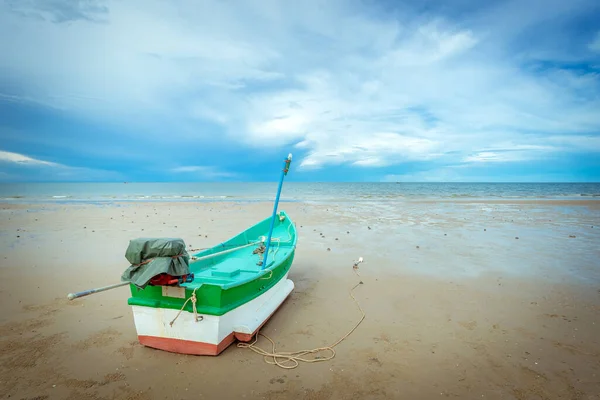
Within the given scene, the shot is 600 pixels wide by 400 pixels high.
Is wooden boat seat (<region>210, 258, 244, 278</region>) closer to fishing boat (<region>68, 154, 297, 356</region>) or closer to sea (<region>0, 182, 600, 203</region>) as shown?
fishing boat (<region>68, 154, 297, 356</region>)

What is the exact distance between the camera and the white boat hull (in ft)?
17.8

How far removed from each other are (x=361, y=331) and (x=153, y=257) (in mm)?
4269

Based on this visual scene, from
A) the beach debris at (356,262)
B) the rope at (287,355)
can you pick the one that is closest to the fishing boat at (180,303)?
the rope at (287,355)

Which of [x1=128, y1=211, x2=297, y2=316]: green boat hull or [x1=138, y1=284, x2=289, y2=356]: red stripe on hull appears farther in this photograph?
[x1=138, y1=284, x2=289, y2=356]: red stripe on hull

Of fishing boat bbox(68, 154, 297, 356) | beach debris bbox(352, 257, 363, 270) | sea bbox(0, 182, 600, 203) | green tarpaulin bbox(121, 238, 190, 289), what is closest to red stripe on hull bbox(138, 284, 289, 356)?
fishing boat bbox(68, 154, 297, 356)

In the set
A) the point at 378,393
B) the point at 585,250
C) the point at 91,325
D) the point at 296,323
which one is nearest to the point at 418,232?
the point at 585,250

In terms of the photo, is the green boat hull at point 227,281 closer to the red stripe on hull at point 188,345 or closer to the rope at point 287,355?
the red stripe on hull at point 188,345

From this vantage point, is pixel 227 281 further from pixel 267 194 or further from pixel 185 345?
pixel 267 194

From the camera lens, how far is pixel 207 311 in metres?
5.29

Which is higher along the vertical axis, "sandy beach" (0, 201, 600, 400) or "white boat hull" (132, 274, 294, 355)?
"white boat hull" (132, 274, 294, 355)

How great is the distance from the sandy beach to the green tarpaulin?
5.08 feet

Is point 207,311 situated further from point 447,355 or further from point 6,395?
point 447,355

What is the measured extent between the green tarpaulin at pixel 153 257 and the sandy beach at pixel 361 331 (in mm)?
1550

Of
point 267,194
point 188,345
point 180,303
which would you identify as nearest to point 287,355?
point 188,345
